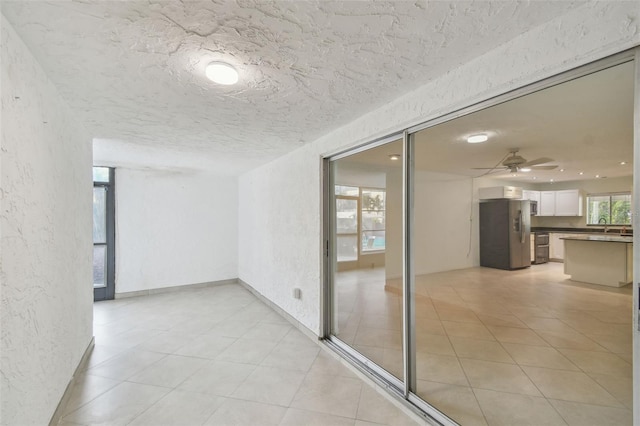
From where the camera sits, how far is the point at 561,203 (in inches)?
229

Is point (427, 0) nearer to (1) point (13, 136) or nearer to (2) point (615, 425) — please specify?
(1) point (13, 136)

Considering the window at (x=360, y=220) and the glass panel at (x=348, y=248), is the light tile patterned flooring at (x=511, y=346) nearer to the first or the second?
the glass panel at (x=348, y=248)

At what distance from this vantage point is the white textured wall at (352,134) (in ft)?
3.56

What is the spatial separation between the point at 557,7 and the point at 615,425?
2496mm

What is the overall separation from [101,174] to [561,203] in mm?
8934

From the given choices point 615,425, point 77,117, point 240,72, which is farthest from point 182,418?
point 615,425

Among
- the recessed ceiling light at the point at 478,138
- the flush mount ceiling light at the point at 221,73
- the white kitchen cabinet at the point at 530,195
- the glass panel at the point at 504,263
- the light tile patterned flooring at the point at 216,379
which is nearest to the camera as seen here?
the flush mount ceiling light at the point at 221,73

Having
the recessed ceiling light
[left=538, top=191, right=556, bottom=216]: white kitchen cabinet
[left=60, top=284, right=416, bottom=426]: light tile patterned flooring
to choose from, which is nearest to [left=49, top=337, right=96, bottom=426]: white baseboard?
[left=60, top=284, right=416, bottom=426]: light tile patterned flooring

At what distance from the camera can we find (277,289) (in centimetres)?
389

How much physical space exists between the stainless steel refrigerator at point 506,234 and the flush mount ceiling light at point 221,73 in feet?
22.4

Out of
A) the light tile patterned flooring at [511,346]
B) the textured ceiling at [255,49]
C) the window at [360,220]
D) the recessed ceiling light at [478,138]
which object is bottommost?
the light tile patterned flooring at [511,346]

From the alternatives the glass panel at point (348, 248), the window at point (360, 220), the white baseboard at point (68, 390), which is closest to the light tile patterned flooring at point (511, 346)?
the glass panel at point (348, 248)

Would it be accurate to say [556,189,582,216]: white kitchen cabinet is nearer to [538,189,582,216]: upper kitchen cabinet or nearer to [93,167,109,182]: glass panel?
[538,189,582,216]: upper kitchen cabinet

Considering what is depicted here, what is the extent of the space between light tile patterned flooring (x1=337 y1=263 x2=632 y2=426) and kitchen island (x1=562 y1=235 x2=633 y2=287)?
0.22 meters
